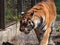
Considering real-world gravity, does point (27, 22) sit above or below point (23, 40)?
above

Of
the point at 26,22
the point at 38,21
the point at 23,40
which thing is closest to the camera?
the point at 26,22

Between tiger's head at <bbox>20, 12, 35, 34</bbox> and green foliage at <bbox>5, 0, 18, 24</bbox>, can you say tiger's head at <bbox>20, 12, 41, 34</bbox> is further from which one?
green foliage at <bbox>5, 0, 18, 24</bbox>

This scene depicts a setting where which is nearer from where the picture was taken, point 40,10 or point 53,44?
point 40,10

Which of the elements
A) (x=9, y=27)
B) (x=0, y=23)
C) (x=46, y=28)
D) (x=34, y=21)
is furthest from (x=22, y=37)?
(x=34, y=21)

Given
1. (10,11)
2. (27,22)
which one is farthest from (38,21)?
(10,11)

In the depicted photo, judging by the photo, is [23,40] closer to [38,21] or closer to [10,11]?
[10,11]

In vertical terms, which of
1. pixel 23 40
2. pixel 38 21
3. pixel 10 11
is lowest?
pixel 23 40

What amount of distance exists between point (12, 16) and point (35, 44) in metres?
1.30

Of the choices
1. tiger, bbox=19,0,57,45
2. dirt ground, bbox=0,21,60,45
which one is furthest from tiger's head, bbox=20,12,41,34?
dirt ground, bbox=0,21,60,45

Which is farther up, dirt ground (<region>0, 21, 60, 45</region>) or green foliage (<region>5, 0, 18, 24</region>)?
green foliage (<region>5, 0, 18, 24</region>)

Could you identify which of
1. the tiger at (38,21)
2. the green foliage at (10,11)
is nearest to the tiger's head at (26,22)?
the tiger at (38,21)

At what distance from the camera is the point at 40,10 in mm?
5625

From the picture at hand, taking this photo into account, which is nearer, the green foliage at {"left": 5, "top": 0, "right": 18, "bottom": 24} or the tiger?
the tiger

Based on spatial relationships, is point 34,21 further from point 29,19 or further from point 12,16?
point 12,16
